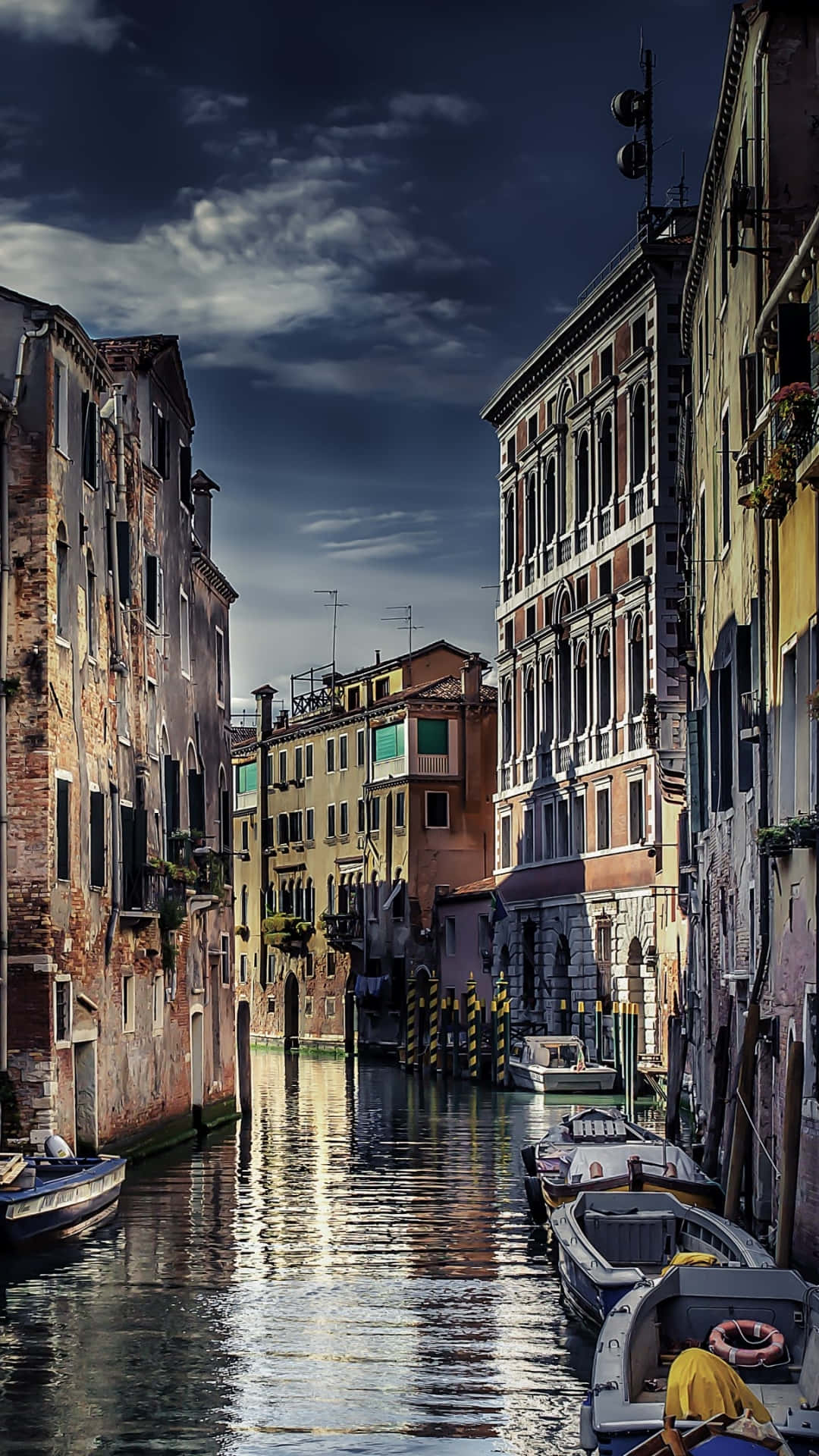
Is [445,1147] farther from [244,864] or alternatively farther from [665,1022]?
[244,864]

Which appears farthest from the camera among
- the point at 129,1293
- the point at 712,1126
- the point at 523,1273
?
the point at 712,1126

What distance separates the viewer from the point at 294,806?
70250 mm

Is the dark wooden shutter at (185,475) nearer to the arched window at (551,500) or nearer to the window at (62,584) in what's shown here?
the window at (62,584)

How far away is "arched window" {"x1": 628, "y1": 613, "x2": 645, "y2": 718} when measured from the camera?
41656 mm

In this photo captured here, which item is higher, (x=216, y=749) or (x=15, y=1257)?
(x=216, y=749)

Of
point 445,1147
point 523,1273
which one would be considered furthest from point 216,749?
point 523,1273

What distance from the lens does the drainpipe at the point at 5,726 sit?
2141 cm

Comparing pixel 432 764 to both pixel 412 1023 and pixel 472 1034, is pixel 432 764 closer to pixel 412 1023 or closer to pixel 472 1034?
pixel 412 1023

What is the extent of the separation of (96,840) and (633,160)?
2553 centimetres

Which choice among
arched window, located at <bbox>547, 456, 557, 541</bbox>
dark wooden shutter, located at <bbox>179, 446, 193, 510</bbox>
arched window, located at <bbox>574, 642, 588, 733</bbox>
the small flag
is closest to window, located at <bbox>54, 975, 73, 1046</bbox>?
dark wooden shutter, located at <bbox>179, 446, 193, 510</bbox>

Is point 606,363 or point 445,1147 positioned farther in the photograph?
point 606,363

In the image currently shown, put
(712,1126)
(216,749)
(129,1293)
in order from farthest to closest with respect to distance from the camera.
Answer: (216,749)
(712,1126)
(129,1293)

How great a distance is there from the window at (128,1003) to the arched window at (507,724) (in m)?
25.9

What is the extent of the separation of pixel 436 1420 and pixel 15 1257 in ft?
23.3
